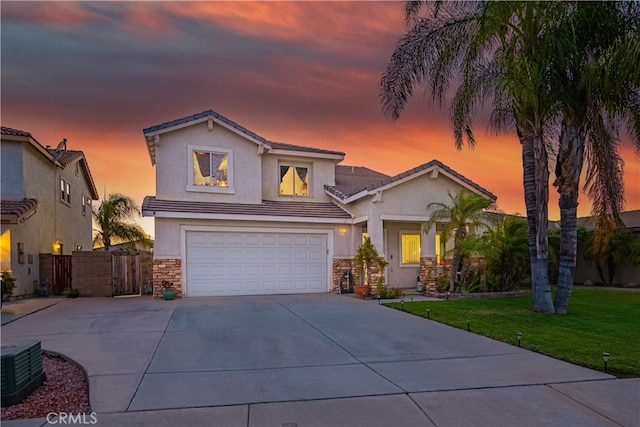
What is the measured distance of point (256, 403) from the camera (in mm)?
4441

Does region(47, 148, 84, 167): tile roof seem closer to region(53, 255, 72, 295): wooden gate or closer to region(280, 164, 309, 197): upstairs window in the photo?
region(53, 255, 72, 295): wooden gate

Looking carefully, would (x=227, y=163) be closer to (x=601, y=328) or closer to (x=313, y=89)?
(x=313, y=89)

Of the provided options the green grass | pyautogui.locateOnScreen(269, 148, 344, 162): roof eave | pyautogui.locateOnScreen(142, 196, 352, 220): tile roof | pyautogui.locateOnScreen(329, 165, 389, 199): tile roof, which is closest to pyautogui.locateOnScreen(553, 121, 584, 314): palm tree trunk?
the green grass

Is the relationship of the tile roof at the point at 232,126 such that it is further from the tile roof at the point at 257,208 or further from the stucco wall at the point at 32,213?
the stucco wall at the point at 32,213

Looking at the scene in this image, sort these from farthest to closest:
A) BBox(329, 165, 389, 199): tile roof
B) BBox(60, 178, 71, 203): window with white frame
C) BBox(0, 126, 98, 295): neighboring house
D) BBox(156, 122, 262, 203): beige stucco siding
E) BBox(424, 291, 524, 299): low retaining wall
A: BBox(60, 178, 71, 203): window with white frame < BBox(329, 165, 389, 199): tile roof < BBox(156, 122, 262, 203): beige stucco siding < BBox(0, 126, 98, 295): neighboring house < BBox(424, 291, 524, 299): low retaining wall

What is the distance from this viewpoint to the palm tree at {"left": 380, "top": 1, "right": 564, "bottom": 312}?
359 inches

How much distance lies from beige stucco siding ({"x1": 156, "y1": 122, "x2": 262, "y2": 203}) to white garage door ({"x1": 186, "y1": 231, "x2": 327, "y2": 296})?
165cm

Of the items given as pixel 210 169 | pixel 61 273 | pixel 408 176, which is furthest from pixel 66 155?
pixel 408 176

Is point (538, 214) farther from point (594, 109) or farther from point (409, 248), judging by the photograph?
point (409, 248)

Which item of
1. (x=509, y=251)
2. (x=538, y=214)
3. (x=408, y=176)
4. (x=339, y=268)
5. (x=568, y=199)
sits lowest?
(x=339, y=268)

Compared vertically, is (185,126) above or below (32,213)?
above

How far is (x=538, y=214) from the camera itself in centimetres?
1061

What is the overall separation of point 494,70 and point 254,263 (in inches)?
398

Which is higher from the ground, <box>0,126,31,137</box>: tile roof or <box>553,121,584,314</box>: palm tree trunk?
<box>0,126,31,137</box>: tile roof
